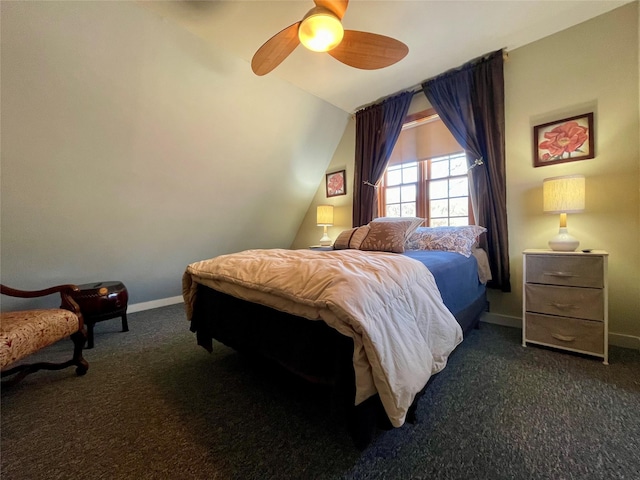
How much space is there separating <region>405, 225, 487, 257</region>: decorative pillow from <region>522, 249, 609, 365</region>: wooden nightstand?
416mm

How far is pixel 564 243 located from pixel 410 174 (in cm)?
174

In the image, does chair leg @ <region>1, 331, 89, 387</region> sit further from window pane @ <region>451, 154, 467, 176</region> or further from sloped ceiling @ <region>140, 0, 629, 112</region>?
window pane @ <region>451, 154, 467, 176</region>

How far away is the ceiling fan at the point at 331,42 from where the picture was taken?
1463mm

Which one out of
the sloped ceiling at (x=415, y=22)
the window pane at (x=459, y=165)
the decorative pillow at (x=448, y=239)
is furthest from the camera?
the window pane at (x=459, y=165)

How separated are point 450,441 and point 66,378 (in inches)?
95.7

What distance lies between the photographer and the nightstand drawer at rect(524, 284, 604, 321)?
180 centimetres

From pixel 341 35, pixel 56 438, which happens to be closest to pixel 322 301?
pixel 56 438

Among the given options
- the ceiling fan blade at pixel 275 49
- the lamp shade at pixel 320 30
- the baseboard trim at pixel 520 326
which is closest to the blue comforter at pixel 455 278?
the baseboard trim at pixel 520 326

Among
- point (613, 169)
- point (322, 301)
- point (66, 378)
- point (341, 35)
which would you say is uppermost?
point (341, 35)

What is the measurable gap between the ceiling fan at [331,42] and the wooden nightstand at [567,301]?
74.7 inches

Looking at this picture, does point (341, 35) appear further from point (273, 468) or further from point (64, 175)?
point (64, 175)

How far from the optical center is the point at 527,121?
238 centimetres

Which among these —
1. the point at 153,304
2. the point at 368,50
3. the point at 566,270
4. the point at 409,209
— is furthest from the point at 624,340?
the point at 153,304

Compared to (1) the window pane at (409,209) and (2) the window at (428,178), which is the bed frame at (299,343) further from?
(1) the window pane at (409,209)
